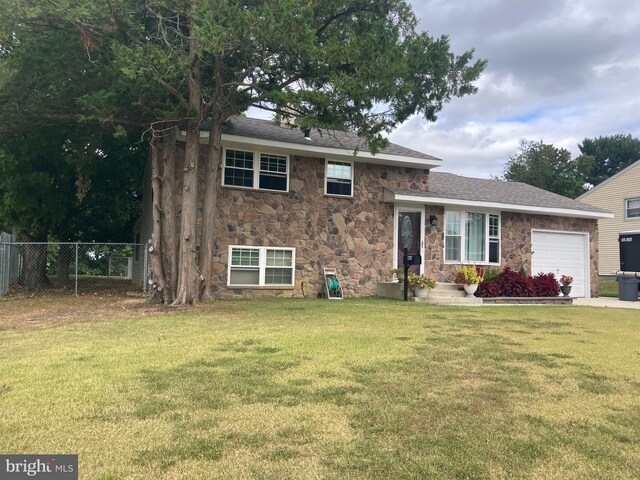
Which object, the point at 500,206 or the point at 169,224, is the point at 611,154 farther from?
the point at 169,224

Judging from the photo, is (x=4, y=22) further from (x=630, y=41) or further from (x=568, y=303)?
(x=630, y=41)

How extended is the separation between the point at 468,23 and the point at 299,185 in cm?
614

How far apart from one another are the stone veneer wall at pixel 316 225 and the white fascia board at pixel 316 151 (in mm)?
313

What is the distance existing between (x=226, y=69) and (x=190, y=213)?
10.8 feet

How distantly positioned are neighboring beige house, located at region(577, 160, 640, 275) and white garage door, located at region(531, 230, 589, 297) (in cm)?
895

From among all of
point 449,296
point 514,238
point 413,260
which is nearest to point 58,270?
point 413,260

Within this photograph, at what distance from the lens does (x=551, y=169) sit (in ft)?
130

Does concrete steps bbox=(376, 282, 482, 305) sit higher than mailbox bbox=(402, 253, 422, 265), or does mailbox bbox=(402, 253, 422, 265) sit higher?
mailbox bbox=(402, 253, 422, 265)

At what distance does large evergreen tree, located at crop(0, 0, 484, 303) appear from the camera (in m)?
8.57

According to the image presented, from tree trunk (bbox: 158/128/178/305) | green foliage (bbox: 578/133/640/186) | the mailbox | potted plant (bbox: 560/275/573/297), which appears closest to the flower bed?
potted plant (bbox: 560/275/573/297)

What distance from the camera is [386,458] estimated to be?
2830 millimetres

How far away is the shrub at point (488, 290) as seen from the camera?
13391mm

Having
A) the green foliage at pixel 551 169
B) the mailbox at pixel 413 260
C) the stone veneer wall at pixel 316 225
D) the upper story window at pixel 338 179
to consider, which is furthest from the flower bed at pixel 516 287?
the green foliage at pixel 551 169

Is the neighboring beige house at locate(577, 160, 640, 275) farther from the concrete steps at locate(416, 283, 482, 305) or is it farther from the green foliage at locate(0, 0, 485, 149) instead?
the green foliage at locate(0, 0, 485, 149)
